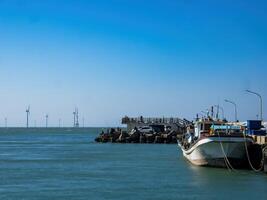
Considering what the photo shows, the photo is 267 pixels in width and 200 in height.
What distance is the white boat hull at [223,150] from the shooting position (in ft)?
133

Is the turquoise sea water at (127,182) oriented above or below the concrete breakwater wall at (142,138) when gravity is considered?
below

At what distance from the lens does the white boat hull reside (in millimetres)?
40531

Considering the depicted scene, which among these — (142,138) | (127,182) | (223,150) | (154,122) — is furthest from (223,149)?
(154,122)

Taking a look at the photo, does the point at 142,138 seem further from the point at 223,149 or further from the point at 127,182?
the point at 127,182

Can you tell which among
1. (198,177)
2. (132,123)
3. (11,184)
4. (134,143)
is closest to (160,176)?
(198,177)

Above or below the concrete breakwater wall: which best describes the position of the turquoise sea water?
below

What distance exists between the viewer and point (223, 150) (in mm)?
40844

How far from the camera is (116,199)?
29375 millimetres

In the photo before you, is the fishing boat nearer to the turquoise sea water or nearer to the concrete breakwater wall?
the turquoise sea water

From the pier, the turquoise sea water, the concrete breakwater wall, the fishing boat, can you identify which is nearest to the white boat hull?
the fishing boat

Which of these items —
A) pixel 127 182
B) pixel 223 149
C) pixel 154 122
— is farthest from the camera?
pixel 154 122

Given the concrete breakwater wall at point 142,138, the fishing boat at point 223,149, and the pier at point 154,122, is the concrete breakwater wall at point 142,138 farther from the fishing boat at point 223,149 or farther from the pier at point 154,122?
the fishing boat at point 223,149

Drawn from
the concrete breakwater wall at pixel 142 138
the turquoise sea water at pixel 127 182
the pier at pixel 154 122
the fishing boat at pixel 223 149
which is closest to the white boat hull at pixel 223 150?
the fishing boat at pixel 223 149

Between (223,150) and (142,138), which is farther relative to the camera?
(142,138)
